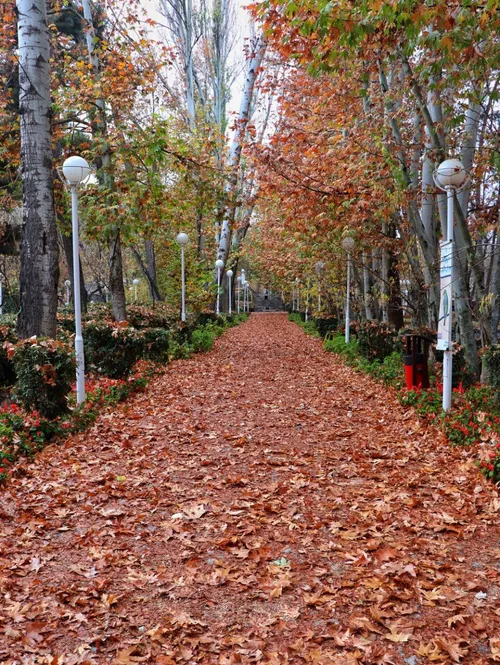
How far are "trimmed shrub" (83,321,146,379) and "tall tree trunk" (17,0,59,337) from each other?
4.43 feet

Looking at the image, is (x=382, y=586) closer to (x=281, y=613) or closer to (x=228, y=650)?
(x=281, y=613)

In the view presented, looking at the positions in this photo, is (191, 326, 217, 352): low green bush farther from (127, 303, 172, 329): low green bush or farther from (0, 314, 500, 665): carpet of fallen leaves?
(0, 314, 500, 665): carpet of fallen leaves

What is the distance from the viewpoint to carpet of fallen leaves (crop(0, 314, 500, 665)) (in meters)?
2.66

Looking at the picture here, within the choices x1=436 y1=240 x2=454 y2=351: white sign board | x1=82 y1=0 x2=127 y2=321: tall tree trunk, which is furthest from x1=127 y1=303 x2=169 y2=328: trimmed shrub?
x1=436 y1=240 x2=454 y2=351: white sign board

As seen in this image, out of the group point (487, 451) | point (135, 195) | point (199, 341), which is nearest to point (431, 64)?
point (487, 451)

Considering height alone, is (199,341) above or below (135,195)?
below

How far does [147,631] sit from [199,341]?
12609 millimetres

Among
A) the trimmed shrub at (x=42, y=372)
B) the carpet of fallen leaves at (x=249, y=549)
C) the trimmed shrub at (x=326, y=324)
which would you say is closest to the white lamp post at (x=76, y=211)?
the trimmed shrub at (x=42, y=372)

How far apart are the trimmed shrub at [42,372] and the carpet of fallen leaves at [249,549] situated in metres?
0.61

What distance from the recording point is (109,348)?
351 inches

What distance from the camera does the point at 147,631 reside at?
108 inches

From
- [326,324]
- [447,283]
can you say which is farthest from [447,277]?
[326,324]

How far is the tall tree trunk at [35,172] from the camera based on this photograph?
7.39 m

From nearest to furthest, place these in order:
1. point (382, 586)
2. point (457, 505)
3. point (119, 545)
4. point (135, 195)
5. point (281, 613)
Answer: point (281, 613) → point (382, 586) → point (119, 545) → point (457, 505) → point (135, 195)
